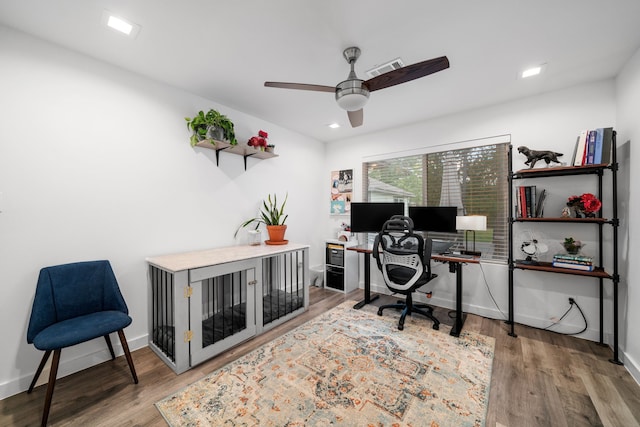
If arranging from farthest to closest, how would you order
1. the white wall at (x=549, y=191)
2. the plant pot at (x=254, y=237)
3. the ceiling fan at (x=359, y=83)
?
the plant pot at (x=254, y=237)
the white wall at (x=549, y=191)
the ceiling fan at (x=359, y=83)

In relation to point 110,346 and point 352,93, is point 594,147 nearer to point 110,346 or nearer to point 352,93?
point 352,93

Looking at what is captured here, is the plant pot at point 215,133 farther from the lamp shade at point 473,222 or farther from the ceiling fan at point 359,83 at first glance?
the lamp shade at point 473,222

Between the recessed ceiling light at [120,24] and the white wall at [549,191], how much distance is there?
11.0 ft

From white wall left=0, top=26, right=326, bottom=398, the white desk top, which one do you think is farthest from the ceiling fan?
the white desk top

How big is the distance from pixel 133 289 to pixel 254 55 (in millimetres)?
2363

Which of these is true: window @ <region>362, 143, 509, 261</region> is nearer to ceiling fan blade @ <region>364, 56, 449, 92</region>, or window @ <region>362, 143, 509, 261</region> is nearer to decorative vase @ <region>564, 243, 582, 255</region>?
decorative vase @ <region>564, 243, 582, 255</region>

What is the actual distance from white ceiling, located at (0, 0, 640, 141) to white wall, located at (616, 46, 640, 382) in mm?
Answer: 244

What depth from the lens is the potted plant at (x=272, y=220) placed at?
322 cm

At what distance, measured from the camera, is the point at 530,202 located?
2645 mm

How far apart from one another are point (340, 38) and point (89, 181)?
233 cm

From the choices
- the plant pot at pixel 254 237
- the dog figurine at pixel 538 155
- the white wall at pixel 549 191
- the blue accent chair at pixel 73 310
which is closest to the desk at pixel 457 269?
the white wall at pixel 549 191

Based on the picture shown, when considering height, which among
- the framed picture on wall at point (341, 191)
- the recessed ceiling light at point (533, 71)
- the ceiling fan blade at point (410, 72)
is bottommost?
the framed picture on wall at point (341, 191)

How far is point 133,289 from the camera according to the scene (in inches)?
92.6

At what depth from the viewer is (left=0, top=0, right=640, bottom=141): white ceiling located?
1.62m
